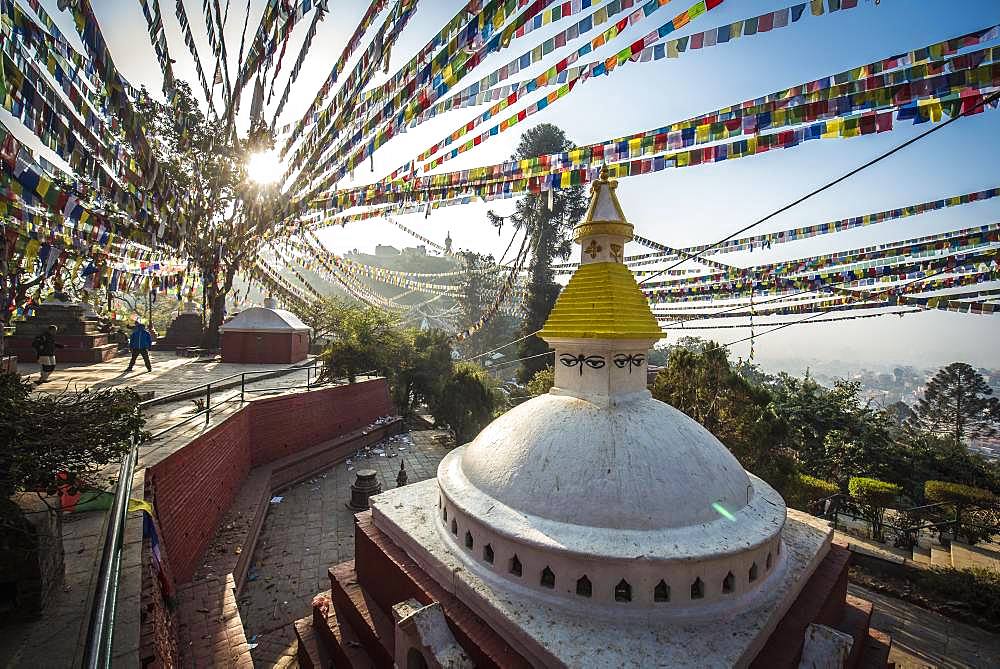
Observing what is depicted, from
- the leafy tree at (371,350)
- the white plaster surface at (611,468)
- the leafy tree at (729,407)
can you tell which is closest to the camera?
the white plaster surface at (611,468)

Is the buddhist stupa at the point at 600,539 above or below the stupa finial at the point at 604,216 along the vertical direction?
below

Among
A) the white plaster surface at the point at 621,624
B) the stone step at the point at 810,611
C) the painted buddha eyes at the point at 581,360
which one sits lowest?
the stone step at the point at 810,611

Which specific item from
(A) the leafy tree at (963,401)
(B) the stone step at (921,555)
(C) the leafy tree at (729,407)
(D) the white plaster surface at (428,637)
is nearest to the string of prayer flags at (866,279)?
(C) the leafy tree at (729,407)

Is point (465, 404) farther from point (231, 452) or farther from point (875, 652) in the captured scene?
point (875, 652)

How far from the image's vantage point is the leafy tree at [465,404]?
16.8 meters

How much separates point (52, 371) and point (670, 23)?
19.7 meters

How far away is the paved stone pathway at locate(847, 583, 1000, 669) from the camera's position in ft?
22.1

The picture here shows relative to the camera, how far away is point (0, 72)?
2.96 m

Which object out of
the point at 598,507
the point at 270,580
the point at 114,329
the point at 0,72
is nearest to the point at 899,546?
the point at 598,507

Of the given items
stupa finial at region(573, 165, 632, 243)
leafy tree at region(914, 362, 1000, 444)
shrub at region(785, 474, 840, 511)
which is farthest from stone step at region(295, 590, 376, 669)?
leafy tree at region(914, 362, 1000, 444)

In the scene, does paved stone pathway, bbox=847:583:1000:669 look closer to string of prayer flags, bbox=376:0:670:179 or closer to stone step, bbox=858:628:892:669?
stone step, bbox=858:628:892:669

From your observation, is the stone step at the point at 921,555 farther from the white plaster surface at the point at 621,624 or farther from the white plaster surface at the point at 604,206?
the white plaster surface at the point at 604,206

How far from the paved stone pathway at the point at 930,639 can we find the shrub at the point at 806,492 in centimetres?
263

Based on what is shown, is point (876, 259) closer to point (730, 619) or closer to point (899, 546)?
point (730, 619)
